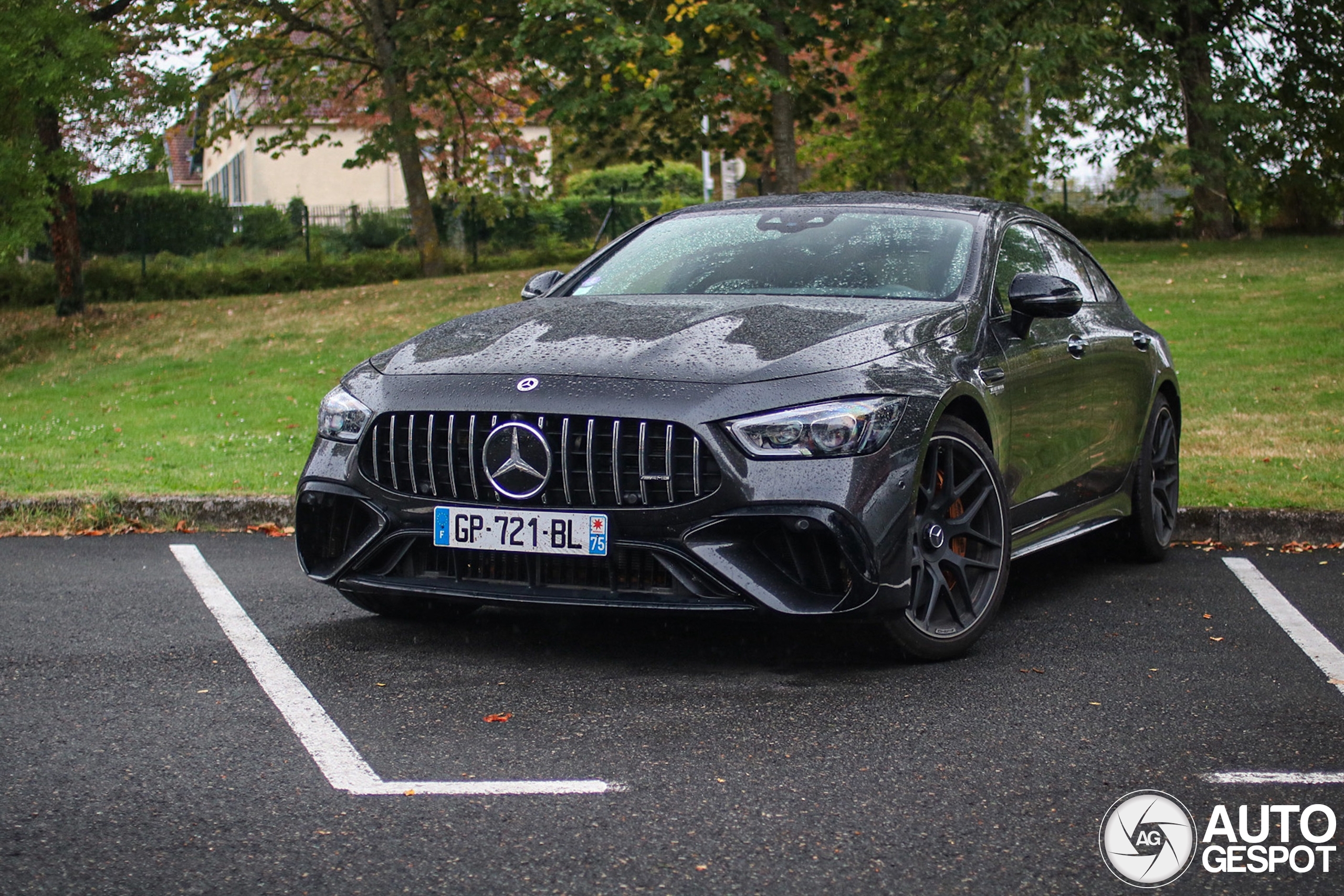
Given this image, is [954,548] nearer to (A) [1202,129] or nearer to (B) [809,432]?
(B) [809,432]

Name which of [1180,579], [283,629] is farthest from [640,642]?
[1180,579]

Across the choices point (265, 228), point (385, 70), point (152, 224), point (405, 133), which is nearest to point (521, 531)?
point (405, 133)

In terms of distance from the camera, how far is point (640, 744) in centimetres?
404

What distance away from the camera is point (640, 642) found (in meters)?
5.29

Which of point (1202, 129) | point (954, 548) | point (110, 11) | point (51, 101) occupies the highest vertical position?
point (110, 11)

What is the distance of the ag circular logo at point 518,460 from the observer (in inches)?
184

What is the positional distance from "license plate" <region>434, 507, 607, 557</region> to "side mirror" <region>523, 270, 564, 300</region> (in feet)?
5.70

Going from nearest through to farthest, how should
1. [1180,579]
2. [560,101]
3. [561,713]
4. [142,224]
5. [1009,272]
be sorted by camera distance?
[561,713] < [1009,272] < [1180,579] < [560,101] < [142,224]

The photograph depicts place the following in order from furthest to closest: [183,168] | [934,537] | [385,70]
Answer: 1. [183,168]
2. [385,70]
3. [934,537]

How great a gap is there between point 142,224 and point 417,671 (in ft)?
84.1

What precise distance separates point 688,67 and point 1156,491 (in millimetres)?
15357

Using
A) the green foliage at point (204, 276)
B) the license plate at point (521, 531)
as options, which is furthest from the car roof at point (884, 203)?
the green foliage at point (204, 276)

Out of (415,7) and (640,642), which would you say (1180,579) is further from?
(415,7)

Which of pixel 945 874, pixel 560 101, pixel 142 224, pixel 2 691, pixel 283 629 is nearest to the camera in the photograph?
pixel 945 874
